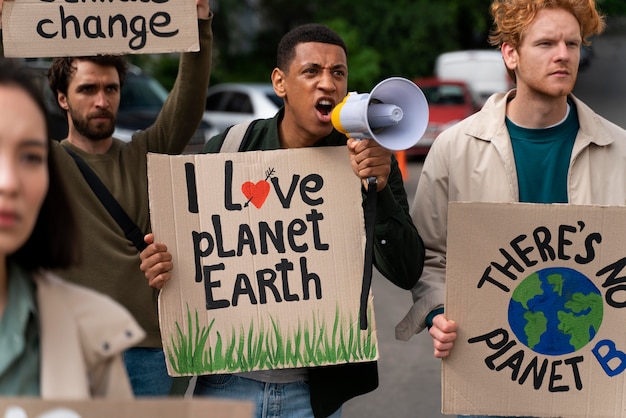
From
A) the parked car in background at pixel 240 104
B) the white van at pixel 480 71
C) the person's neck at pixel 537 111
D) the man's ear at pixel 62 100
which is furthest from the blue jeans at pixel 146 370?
the white van at pixel 480 71

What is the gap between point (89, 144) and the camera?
361 centimetres

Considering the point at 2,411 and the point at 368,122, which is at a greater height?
the point at 368,122

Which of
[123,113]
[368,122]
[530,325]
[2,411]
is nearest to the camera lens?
[2,411]

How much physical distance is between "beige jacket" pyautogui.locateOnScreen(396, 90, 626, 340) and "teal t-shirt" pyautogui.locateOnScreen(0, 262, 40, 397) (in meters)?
1.61

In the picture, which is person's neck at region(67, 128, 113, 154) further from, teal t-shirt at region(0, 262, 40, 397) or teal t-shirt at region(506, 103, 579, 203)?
teal t-shirt at region(0, 262, 40, 397)

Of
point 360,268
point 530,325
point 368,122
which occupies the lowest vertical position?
point 530,325

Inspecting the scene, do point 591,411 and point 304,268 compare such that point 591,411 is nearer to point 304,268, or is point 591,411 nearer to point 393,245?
point 393,245

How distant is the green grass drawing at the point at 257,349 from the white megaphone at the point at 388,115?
0.63 m

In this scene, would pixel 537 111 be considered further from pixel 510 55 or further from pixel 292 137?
pixel 292 137

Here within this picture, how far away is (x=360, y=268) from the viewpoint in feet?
10.1

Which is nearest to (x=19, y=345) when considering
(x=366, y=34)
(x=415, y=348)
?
(x=415, y=348)

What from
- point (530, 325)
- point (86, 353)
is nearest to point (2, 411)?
point (86, 353)

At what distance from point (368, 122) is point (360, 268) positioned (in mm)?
525

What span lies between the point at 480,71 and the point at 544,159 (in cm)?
1910
